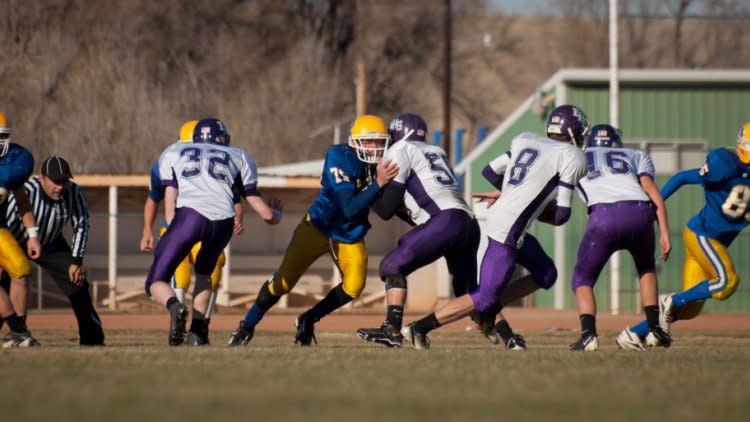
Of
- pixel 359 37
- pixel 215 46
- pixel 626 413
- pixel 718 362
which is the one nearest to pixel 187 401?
pixel 626 413

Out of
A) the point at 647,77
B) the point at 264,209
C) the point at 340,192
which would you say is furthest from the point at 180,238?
the point at 647,77

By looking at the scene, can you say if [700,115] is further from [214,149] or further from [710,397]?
[710,397]

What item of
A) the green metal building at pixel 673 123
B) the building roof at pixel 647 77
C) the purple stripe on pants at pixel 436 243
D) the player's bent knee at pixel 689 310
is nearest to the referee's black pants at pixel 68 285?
the purple stripe on pants at pixel 436 243

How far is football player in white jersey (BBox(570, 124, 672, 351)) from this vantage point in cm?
1032

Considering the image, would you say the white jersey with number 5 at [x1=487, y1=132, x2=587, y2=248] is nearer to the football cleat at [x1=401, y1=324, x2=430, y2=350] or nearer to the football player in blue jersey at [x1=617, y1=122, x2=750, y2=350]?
the football cleat at [x1=401, y1=324, x2=430, y2=350]

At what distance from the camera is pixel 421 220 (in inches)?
406

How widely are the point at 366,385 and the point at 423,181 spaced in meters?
3.52

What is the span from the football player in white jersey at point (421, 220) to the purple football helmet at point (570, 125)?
920mm

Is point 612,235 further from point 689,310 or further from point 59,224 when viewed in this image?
point 59,224

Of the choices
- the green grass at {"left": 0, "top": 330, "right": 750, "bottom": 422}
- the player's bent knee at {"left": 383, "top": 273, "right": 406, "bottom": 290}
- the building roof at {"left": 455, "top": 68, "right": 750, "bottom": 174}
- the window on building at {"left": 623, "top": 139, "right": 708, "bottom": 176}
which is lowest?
the green grass at {"left": 0, "top": 330, "right": 750, "bottom": 422}

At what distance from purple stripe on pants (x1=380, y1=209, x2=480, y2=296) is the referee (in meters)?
2.90

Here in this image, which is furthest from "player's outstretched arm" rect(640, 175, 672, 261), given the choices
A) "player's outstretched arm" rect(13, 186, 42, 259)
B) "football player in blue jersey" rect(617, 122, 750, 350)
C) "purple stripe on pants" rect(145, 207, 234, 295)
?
"player's outstretched arm" rect(13, 186, 42, 259)

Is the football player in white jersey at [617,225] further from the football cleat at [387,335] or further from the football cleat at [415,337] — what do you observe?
the football cleat at [387,335]

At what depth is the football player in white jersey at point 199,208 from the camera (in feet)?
34.3
